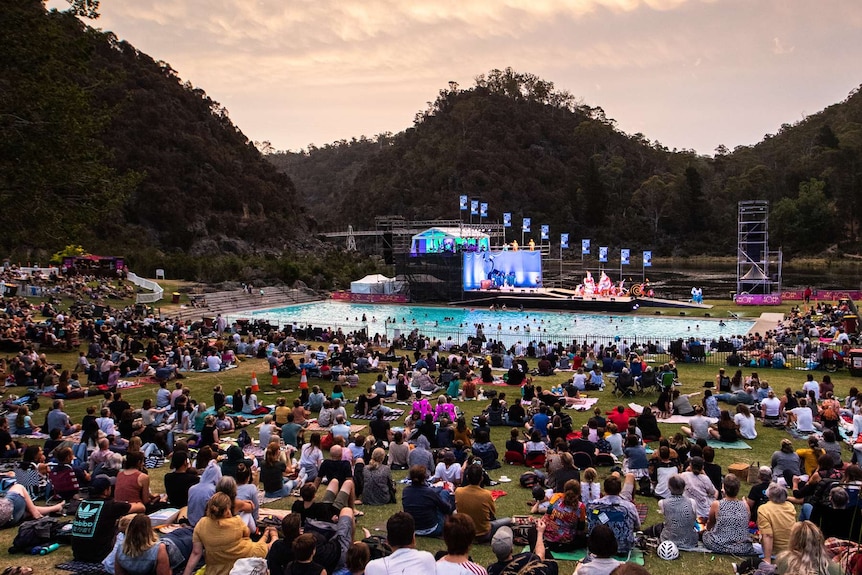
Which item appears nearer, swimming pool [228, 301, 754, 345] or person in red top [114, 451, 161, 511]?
person in red top [114, 451, 161, 511]

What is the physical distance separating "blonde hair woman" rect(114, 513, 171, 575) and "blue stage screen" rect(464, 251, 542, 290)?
48527 millimetres

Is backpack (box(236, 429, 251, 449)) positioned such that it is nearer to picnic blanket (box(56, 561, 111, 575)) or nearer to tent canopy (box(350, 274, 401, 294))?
picnic blanket (box(56, 561, 111, 575))

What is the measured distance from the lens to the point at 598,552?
18.0 feet

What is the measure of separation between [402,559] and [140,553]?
2.65 m

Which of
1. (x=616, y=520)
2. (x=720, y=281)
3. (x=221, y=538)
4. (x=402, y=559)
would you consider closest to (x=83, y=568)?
(x=221, y=538)

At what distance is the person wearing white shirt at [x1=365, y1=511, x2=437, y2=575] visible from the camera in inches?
204

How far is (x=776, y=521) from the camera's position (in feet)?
22.5

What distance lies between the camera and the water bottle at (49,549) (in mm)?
7609

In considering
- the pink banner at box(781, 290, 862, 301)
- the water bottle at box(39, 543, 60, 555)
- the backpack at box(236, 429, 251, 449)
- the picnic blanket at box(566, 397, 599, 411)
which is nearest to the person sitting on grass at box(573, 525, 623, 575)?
the water bottle at box(39, 543, 60, 555)

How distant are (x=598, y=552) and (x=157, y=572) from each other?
4024 millimetres

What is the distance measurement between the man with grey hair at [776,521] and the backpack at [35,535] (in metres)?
7.85

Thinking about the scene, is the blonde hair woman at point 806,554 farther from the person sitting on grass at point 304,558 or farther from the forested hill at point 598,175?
the forested hill at point 598,175

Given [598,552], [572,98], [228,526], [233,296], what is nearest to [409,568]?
[598,552]

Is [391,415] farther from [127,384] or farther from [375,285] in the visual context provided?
[375,285]
